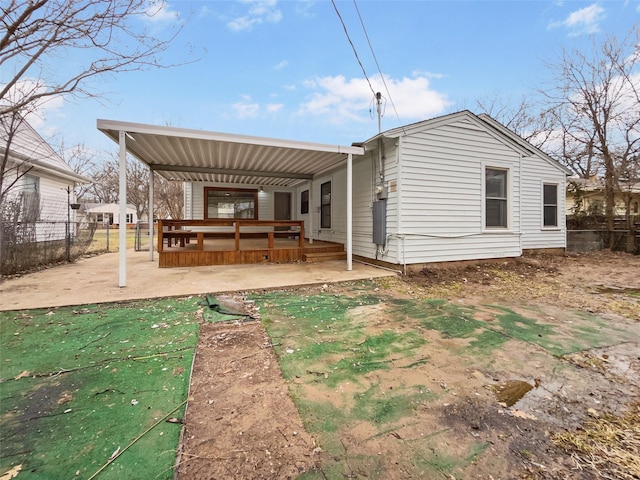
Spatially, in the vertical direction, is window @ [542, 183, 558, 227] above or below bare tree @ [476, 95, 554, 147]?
below

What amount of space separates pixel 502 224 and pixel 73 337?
8528mm

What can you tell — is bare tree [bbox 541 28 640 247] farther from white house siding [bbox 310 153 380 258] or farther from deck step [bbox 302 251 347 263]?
deck step [bbox 302 251 347 263]

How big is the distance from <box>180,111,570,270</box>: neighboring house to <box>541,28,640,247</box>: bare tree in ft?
16.7

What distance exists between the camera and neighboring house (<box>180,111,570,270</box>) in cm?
625

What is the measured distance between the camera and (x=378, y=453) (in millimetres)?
1529

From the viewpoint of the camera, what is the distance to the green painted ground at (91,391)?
57.4 inches

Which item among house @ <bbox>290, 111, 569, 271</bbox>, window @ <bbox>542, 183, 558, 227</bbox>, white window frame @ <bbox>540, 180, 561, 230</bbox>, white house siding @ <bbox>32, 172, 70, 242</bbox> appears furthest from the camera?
white house siding @ <bbox>32, 172, 70, 242</bbox>

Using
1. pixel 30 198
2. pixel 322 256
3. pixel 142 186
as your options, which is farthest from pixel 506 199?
pixel 142 186

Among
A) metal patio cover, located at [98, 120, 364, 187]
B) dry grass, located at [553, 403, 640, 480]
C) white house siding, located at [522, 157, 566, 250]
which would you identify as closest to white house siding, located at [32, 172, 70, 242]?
metal patio cover, located at [98, 120, 364, 187]

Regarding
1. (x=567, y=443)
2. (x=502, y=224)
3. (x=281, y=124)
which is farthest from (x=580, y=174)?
(x=567, y=443)

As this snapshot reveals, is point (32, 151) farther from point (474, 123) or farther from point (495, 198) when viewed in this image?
point (495, 198)

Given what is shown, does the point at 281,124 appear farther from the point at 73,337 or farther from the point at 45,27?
the point at 73,337

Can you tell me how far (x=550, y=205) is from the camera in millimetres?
9070

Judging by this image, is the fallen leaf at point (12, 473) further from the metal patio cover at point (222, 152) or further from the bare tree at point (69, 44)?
the bare tree at point (69, 44)
